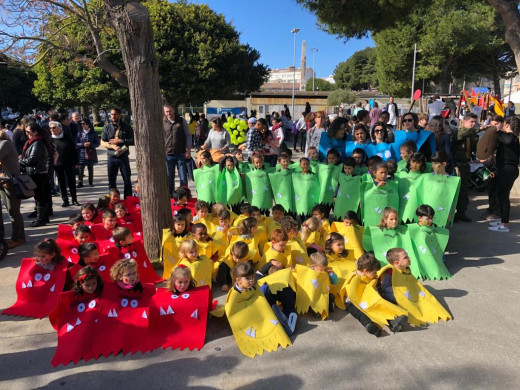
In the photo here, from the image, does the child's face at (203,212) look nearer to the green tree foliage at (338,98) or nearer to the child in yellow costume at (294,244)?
the child in yellow costume at (294,244)

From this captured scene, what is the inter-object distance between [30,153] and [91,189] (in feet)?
11.9

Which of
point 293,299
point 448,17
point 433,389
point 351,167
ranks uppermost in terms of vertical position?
point 448,17

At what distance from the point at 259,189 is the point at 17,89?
41956 mm

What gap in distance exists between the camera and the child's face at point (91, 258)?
13.6 ft

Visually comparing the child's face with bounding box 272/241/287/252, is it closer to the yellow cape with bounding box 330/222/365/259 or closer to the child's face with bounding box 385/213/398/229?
the yellow cape with bounding box 330/222/365/259

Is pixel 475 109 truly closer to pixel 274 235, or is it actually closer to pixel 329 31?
pixel 329 31

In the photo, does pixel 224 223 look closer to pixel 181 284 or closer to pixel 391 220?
pixel 181 284

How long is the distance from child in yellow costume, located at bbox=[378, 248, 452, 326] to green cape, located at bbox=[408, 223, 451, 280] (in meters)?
0.85

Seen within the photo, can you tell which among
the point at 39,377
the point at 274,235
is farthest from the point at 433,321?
the point at 39,377

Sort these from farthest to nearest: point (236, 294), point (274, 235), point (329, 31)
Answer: point (329, 31)
point (274, 235)
point (236, 294)

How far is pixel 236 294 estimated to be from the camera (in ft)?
11.7

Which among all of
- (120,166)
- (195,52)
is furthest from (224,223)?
(195,52)

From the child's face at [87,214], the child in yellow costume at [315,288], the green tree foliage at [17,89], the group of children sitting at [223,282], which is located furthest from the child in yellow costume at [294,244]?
the green tree foliage at [17,89]

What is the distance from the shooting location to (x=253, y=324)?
3486 millimetres
